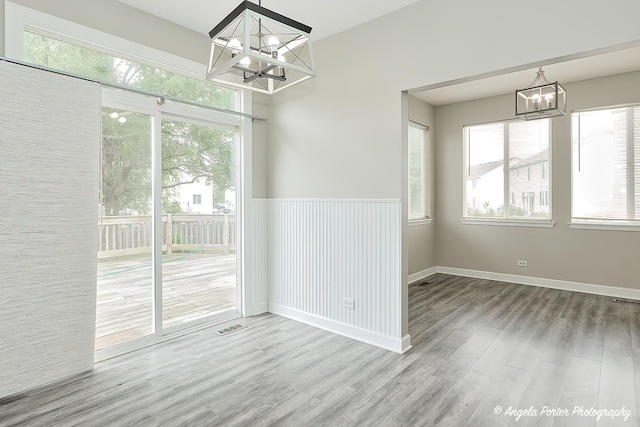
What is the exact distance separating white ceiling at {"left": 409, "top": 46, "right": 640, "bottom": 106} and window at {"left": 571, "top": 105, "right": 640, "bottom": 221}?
578mm

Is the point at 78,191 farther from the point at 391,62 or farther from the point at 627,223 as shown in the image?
the point at 627,223

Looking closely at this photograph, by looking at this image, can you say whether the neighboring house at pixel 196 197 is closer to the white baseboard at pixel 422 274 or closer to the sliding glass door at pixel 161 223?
the sliding glass door at pixel 161 223

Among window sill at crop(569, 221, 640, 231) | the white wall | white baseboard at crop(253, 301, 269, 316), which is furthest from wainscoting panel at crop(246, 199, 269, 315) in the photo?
window sill at crop(569, 221, 640, 231)

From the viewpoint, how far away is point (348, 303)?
3.48 metres

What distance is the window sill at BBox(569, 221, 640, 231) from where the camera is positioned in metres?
4.64

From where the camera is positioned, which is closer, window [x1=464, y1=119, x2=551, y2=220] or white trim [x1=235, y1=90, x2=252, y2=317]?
white trim [x1=235, y1=90, x2=252, y2=317]

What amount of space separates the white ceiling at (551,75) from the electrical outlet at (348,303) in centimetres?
230

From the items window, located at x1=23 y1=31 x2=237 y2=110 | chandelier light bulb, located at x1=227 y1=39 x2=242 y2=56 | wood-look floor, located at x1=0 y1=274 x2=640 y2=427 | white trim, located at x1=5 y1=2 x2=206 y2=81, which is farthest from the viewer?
window, located at x1=23 y1=31 x2=237 y2=110

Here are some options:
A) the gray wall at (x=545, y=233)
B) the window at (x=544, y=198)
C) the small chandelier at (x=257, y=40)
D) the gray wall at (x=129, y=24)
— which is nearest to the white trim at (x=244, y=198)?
the gray wall at (x=129, y=24)

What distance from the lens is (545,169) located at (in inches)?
209

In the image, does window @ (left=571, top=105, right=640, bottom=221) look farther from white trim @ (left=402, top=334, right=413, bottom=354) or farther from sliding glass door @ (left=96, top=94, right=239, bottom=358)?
sliding glass door @ (left=96, top=94, right=239, bottom=358)

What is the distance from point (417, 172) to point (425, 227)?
973 mm

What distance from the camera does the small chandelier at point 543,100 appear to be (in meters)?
3.53

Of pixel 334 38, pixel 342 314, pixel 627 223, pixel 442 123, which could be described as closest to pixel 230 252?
pixel 342 314
